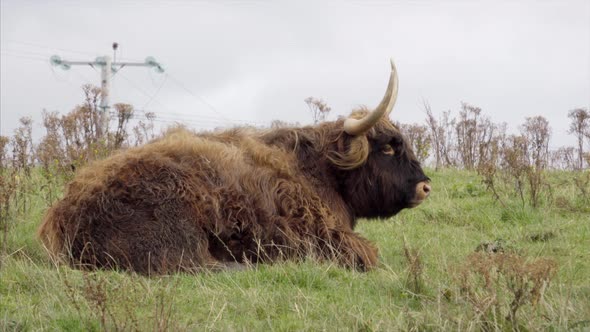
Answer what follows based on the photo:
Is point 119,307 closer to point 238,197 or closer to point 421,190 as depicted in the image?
point 238,197

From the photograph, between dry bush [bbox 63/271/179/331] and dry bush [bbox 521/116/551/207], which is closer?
dry bush [bbox 63/271/179/331]

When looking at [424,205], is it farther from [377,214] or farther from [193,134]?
[193,134]

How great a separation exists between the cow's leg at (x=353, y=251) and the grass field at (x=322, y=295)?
0.18m

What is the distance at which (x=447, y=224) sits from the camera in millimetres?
8633

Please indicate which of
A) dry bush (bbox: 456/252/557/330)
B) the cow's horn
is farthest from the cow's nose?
dry bush (bbox: 456/252/557/330)

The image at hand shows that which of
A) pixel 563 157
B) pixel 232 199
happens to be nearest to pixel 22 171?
pixel 232 199

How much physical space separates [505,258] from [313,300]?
4.00 feet

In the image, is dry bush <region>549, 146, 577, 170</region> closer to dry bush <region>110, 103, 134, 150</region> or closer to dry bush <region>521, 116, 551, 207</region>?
dry bush <region>521, 116, 551, 207</region>

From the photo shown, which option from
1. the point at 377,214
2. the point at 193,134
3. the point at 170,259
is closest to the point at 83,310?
the point at 170,259

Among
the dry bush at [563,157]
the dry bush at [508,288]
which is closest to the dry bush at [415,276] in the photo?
the dry bush at [508,288]

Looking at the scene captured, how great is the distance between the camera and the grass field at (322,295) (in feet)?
13.1

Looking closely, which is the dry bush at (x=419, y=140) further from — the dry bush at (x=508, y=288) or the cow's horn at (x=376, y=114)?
the dry bush at (x=508, y=288)

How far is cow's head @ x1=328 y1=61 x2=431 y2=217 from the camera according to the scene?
23.0 feet

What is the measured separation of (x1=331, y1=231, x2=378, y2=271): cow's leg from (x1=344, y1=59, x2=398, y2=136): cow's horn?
966mm
